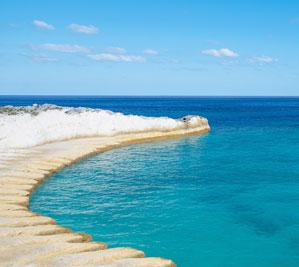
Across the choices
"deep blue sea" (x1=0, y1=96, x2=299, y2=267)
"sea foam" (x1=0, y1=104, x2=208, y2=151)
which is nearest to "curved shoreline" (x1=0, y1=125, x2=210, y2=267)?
"deep blue sea" (x1=0, y1=96, x2=299, y2=267)

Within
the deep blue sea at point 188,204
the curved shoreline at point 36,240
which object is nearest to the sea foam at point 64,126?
the deep blue sea at point 188,204

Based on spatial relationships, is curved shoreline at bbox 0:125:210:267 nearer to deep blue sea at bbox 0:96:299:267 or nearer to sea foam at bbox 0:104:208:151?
deep blue sea at bbox 0:96:299:267

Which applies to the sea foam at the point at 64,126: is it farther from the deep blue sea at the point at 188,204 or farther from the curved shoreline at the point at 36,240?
the curved shoreline at the point at 36,240

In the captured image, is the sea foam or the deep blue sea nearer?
the deep blue sea

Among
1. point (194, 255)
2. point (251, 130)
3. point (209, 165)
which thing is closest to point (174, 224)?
point (194, 255)

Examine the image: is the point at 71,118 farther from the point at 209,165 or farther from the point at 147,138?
the point at 209,165

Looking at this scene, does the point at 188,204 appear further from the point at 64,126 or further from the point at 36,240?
the point at 64,126
